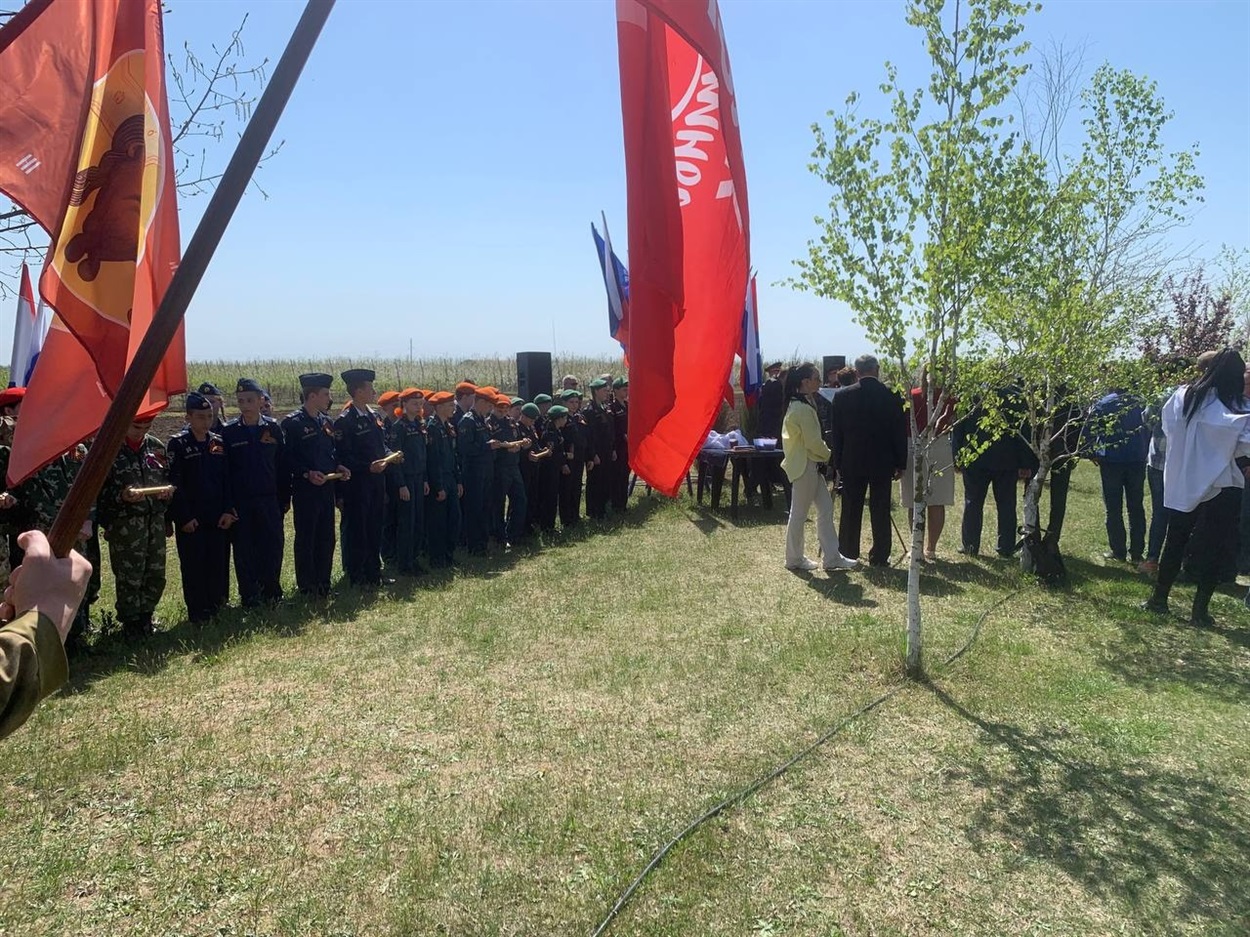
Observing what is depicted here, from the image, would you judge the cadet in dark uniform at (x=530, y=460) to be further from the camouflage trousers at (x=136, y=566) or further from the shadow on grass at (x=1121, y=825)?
the shadow on grass at (x=1121, y=825)

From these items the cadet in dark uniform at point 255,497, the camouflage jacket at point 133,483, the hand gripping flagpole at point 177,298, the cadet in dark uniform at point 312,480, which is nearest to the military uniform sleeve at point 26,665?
the hand gripping flagpole at point 177,298

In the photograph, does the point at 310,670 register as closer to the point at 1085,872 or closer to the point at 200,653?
the point at 200,653

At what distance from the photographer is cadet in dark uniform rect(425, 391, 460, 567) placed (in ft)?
31.5

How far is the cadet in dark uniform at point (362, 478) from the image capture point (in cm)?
848

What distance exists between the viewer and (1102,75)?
9.58m

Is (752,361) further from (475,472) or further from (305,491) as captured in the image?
(305,491)

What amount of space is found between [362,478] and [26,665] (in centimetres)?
690

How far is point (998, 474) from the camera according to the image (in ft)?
31.2

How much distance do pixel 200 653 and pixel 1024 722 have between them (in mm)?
5886

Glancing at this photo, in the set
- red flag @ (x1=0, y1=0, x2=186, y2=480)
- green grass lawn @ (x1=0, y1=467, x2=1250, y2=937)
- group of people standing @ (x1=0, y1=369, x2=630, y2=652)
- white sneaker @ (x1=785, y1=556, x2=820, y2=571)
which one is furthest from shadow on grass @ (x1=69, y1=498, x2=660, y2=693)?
red flag @ (x1=0, y1=0, x2=186, y2=480)

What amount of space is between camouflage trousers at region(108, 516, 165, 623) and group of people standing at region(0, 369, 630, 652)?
0.01m

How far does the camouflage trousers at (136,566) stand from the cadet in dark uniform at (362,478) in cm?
193

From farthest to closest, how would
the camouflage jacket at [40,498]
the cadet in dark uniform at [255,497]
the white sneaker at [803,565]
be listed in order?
the white sneaker at [803,565] < the cadet in dark uniform at [255,497] < the camouflage jacket at [40,498]

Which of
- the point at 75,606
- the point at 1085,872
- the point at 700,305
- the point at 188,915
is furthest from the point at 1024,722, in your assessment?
the point at 75,606
